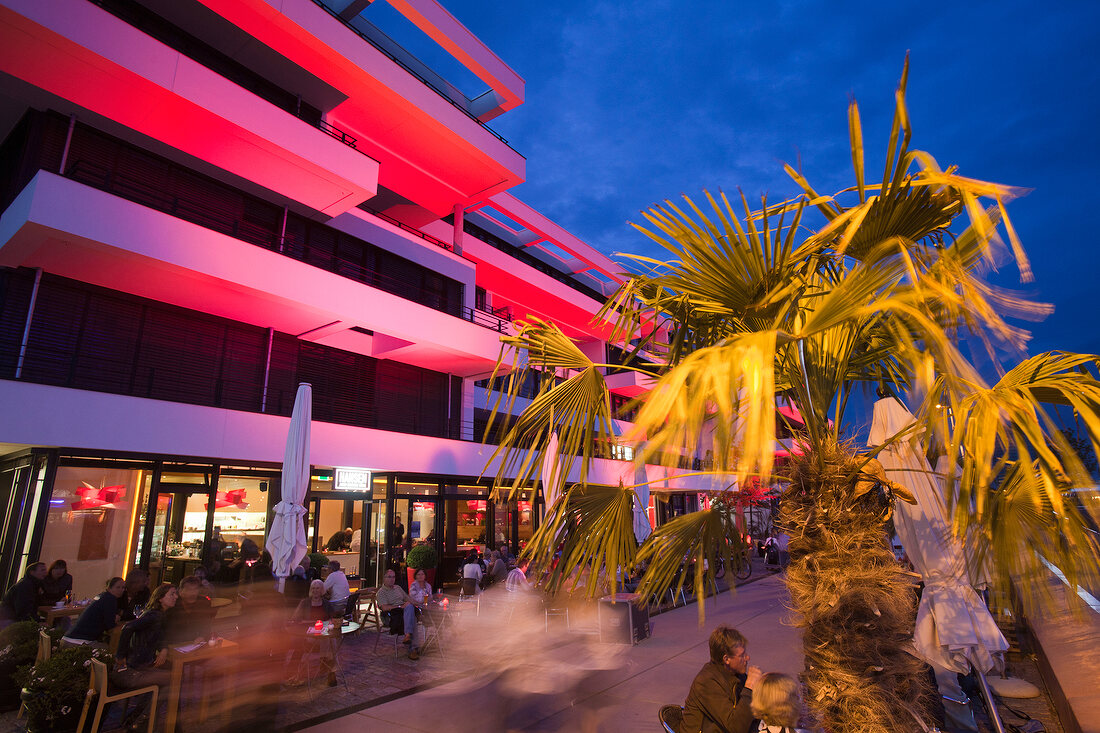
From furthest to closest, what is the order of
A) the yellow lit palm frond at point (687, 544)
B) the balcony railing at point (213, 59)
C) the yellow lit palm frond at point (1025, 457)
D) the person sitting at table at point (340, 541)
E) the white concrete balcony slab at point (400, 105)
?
the person sitting at table at point (340, 541) → the white concrete balcony slab at point (400, 105) → the balcony railing at point (213, 59) → the yellow lit palm frond at point (687, 544) → the yellow lit palm frond at point (1025, 457)

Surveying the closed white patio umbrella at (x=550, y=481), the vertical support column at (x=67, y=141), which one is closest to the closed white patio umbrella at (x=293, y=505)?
the closed white patio umbrella at (x=550, y=481)

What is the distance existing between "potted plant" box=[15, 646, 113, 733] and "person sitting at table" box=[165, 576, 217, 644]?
60cm

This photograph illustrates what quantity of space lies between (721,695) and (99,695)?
5645mm

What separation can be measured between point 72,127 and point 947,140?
169909mm

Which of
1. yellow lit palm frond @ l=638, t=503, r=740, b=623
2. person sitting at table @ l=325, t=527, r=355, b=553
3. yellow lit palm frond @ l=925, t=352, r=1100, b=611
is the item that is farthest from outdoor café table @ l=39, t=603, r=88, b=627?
yellow lit palm frond @ l=925, t=352, r=1100, b=611

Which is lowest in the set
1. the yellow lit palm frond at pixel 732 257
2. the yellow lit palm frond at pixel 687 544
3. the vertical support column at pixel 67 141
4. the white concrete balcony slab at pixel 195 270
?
the yellow lit palm frond at pixel 687 544

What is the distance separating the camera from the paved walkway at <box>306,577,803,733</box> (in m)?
5.91

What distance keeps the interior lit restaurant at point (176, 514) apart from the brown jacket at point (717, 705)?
22.6 ft

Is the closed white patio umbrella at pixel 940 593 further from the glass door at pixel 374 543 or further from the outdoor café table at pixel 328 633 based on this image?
the glass door at pixel 374 543

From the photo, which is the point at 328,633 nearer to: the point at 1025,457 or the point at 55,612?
the point at 55,612

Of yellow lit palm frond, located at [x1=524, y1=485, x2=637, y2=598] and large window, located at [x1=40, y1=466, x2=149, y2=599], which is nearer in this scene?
yellow lit palm frond, located at [x1=524, y1=485, x2=637, y2=598]

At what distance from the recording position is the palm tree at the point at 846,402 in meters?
2.07

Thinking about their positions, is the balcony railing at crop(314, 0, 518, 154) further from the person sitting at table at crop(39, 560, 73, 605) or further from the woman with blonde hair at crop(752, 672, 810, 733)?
the woman with blonde hair at crop(752, 672, 810, 733)

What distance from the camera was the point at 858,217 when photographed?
2.49 metres
